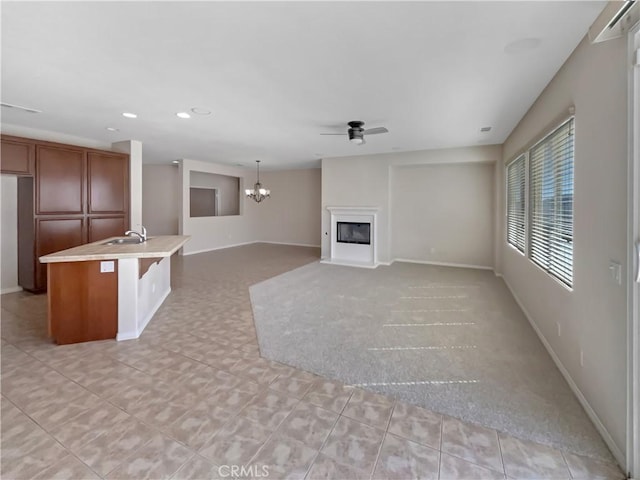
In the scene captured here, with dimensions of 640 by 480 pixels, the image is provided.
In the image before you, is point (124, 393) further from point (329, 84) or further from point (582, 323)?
point (582, 323)

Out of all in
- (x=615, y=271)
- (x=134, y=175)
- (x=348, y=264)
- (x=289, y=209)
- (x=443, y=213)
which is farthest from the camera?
(x=289, y=209)

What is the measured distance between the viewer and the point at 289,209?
10.1 meters

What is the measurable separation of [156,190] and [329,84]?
7.80 meters

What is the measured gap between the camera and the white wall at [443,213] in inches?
252

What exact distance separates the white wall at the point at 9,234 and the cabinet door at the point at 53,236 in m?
0.59

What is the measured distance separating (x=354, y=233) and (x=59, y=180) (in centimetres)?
565

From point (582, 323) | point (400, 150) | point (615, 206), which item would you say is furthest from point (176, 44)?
point (400, 150)

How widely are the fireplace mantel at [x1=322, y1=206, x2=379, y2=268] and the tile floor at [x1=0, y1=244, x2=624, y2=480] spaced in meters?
4.48

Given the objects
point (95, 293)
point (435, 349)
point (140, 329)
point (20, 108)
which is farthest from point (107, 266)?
point (435, 349)

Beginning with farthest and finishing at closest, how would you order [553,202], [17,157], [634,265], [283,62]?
[17,157]
[553,202]
[283,62]
[634,265]

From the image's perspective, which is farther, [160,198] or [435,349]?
[160,198]

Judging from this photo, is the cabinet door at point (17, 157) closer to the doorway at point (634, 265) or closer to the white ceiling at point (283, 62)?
the white ceiling at point (283, 62)

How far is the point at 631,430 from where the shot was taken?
4.94 ft

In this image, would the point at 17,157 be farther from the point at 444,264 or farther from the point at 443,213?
the point at 444,264
